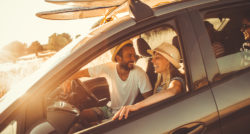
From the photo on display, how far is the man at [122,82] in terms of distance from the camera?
7.07 ft

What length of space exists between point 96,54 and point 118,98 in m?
1.08

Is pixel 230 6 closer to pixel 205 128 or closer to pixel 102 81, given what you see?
pixel 205 128

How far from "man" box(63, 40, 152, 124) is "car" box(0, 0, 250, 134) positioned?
727mm

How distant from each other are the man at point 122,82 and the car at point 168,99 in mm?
727

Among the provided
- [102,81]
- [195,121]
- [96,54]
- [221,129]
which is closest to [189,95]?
[195,121]

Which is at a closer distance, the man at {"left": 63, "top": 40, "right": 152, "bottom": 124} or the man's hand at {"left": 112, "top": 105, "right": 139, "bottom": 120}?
the man's hand at {"left": 112, "top": 105, "right": 139, "bottom": 120}

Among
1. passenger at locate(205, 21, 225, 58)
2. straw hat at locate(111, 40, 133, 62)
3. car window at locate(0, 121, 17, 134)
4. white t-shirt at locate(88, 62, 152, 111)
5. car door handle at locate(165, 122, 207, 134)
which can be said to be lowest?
car door handle at locate(165, 122, 207, 134)

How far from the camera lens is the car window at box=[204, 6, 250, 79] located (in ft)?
5.22

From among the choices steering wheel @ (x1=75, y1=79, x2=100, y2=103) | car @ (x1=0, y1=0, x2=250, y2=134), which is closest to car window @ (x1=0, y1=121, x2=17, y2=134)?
car @ (x1=0, y1=0, x2=250, y2=134)

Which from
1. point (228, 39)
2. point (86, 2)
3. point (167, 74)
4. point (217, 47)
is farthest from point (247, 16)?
point (86, 2)

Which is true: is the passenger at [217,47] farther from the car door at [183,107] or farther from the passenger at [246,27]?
the passenger at [246,27]

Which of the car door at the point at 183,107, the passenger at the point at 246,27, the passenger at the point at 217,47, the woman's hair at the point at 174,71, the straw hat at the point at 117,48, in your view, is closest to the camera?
the car door at the point at 183,107

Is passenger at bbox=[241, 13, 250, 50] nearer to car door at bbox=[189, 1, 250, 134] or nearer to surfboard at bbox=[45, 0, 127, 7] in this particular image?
car door at bbox=[189, 1, 250, 134]

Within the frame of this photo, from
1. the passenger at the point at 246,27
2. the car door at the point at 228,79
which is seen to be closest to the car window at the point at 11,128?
the car door at the point at 228,79
